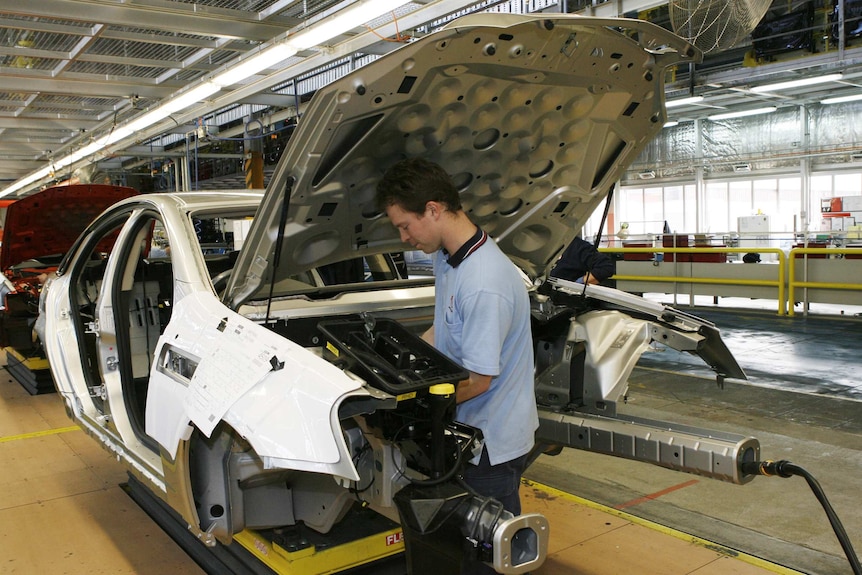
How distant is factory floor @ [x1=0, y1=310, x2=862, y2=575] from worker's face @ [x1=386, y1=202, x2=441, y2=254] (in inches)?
66.6

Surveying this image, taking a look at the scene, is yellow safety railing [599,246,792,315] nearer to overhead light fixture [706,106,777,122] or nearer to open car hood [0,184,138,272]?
overhead light fixture [706,106,777,122]

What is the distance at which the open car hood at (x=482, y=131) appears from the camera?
2084 mm

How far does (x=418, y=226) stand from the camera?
83.1 inches

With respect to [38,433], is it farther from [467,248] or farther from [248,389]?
[467,248]

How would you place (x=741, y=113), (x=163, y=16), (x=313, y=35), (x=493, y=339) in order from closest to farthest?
(x=493, y=339) → (x=313, y=35) → (x=163, y=16) → (x=741, y=113)

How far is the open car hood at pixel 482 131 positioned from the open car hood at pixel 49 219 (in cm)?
416

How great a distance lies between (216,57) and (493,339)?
27.1 feet

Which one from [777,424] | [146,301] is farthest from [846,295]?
[146,301]

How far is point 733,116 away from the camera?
18.0 metres

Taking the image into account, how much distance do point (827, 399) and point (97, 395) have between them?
5317mm

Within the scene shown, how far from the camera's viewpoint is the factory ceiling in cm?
662

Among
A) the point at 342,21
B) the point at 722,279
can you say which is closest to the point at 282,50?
the point at 342,21

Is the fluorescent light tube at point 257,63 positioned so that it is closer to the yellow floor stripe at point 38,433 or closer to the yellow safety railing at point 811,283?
the yellow floor stripe at point 38,433

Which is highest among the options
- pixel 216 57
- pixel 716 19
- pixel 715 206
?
pixel 216 57
